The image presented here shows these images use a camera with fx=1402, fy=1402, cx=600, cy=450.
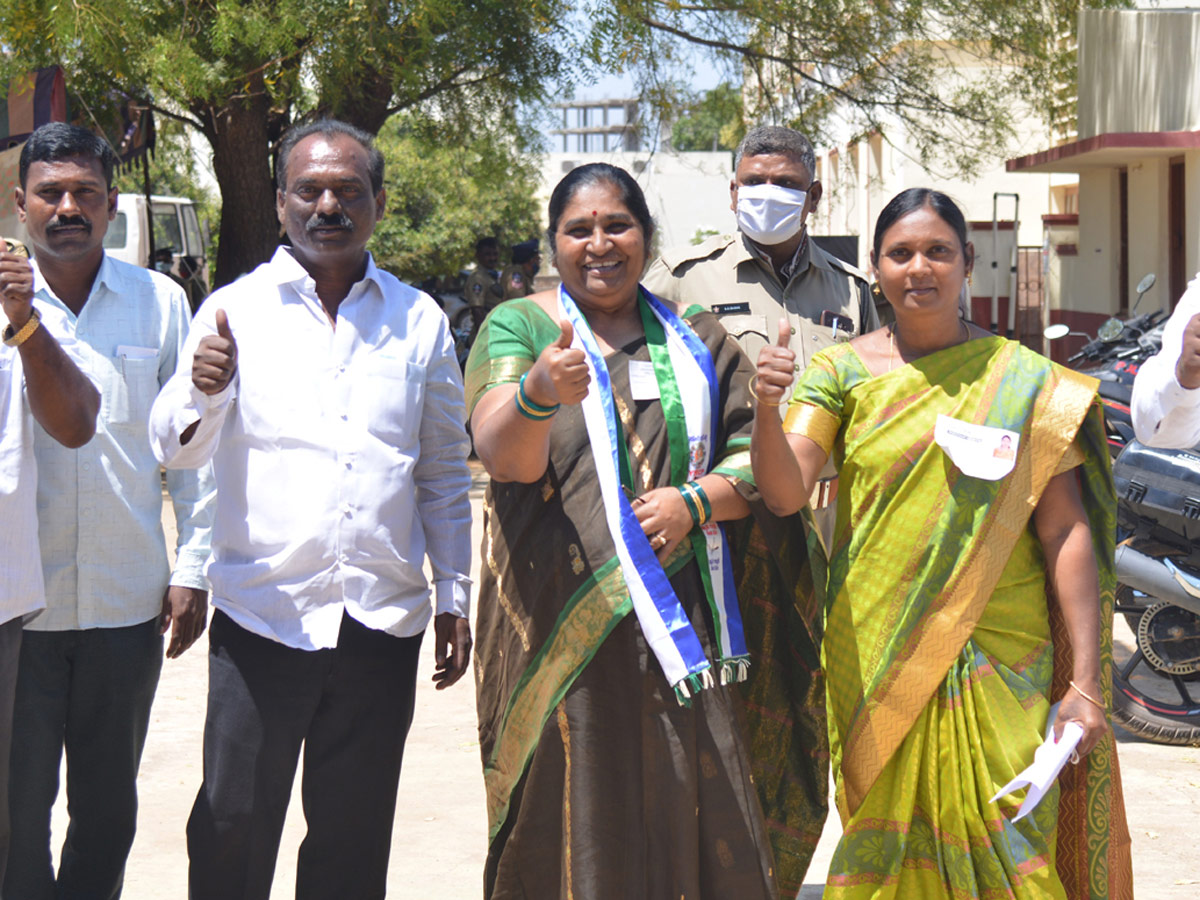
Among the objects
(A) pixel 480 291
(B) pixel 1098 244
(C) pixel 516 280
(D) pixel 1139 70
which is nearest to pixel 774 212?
(C) pixel 516 280

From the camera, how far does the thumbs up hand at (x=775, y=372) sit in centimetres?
262

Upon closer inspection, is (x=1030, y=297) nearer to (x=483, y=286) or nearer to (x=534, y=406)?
(x=483, y=286)

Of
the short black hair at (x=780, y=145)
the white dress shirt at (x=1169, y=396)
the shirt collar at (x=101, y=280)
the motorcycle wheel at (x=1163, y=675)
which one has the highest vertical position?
the short black hair at (x=780, y=145)

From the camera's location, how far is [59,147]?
3.00 m

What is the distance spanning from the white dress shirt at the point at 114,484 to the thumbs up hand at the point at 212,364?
0.43 metres

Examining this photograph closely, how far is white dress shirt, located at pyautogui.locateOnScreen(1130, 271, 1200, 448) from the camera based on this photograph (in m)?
2.74

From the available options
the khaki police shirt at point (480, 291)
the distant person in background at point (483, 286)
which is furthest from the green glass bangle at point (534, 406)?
the khaki police shirt at point (480, 291)

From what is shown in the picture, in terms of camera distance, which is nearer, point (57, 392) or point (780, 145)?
point (57, 392)

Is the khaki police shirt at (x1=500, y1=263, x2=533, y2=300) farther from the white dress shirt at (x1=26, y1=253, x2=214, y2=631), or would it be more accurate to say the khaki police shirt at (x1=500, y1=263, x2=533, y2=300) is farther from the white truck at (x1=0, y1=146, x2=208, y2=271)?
the white dress shirt at (x1=26, y1=253, x2=214, y2=631)

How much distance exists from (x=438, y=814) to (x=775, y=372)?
247 centimetres

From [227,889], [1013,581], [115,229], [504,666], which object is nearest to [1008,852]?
[1013,581]

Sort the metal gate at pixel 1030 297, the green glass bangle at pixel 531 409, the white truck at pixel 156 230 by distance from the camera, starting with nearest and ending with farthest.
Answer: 1. the green glass bangle at pixel 531 409
2. the white truck at pixel 156 230
3. the metal gate at pixel 1030 297

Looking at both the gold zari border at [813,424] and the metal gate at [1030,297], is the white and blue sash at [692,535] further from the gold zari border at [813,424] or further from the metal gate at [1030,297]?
the metal gate at [1030,297]

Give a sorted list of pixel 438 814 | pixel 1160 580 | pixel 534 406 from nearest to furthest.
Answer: pixel 534 406 → pixel 438 814 → pixel 1160 580
